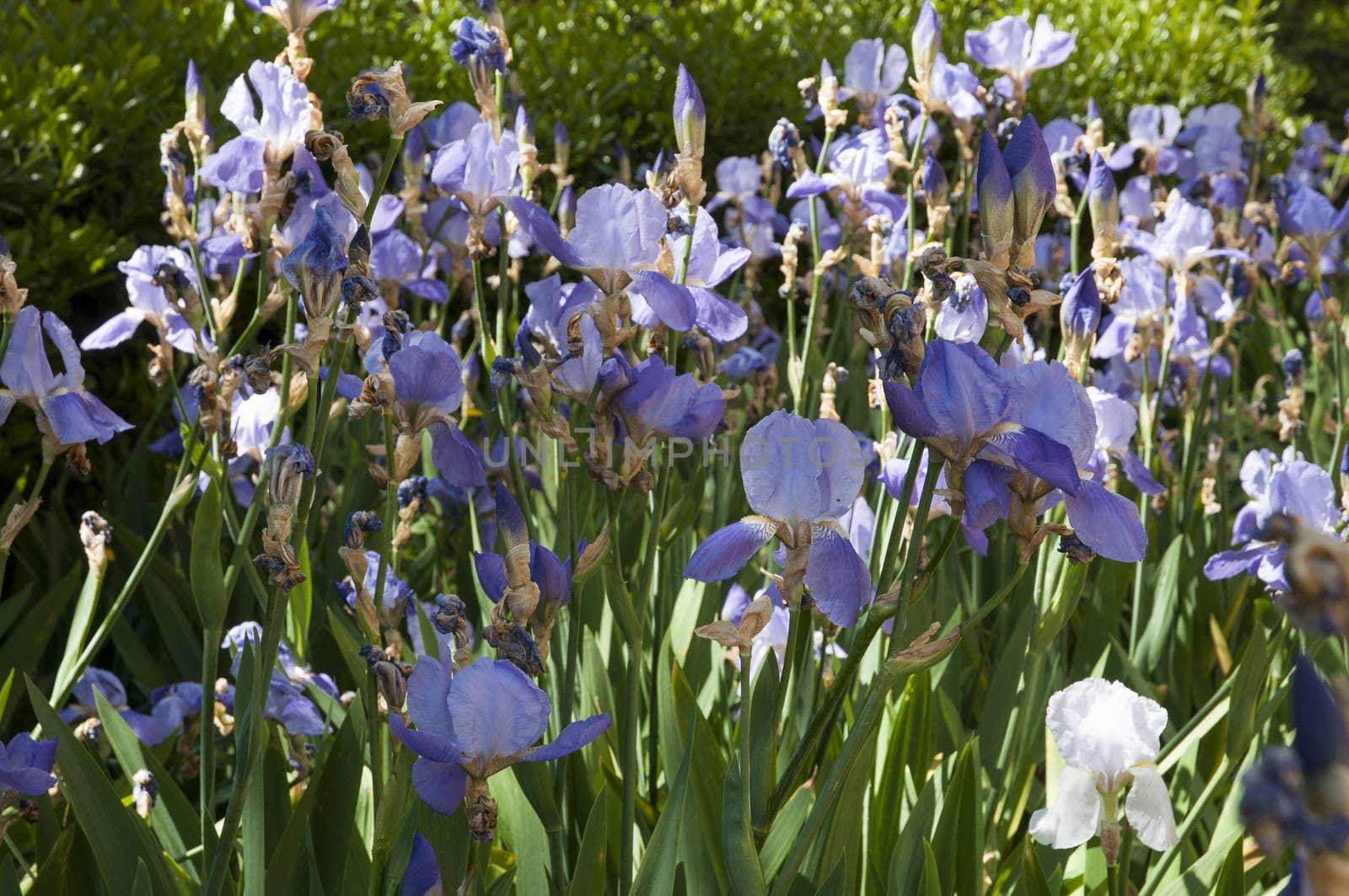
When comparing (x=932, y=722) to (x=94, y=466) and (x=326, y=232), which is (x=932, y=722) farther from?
(x=94, y=466)

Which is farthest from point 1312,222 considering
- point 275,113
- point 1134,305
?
point 275,113

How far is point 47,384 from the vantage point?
4.93 ft

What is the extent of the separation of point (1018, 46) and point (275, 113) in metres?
1.59

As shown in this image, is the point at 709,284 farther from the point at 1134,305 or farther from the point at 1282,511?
the point at 1134,305

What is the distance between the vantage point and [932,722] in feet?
5.70

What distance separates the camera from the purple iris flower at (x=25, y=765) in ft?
3.89

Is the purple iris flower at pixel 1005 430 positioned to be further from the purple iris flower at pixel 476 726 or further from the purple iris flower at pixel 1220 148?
the purple iris flower at pixel 1220 148

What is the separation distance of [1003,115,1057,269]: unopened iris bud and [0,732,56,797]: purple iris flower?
106cm

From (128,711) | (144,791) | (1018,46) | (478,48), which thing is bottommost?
(128,711)

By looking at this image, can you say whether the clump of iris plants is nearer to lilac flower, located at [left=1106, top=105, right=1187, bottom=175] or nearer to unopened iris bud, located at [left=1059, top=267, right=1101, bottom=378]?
unopened iris bud, located at [left=1059, top=267, right=1101, bottom=378]

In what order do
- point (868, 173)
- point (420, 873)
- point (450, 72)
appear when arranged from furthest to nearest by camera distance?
point (450, 72) → point (868, 173) → point (420, 873)

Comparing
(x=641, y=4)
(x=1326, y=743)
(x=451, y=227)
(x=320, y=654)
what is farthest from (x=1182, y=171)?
(x=1326, y=743)

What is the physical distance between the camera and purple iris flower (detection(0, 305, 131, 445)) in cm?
146

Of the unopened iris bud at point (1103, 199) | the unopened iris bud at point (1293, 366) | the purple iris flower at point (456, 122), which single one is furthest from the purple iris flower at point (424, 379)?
the unopened iris bud at point (1293, 366)
